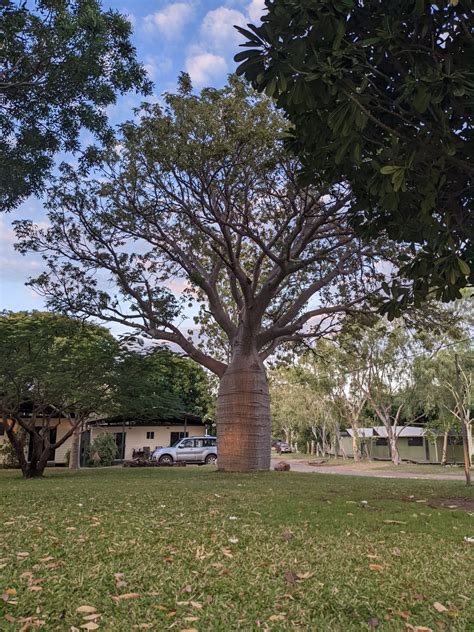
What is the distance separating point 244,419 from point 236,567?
9743 mm

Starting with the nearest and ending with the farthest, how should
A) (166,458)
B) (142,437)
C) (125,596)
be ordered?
(125,596) < (166,458) < (142,437)

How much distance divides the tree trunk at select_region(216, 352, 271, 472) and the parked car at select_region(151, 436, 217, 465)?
51.7 feet

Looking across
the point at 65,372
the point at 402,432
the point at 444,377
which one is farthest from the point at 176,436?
the point at 65,372

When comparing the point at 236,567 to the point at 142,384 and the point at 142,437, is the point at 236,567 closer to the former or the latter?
the point at 142,384

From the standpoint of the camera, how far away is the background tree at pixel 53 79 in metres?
6.45

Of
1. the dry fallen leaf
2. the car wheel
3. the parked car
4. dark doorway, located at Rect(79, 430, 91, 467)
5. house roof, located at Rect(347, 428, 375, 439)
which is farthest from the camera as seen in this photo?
house roof, located at Rect(347, 428, 375, 439)

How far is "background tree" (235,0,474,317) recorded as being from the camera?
157 inches

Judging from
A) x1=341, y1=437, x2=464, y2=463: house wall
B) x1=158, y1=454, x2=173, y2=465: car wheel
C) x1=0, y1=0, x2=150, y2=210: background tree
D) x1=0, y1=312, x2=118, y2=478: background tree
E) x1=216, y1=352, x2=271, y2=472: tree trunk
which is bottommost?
x1=341, y1=437, x2=464, y2=463: house wall

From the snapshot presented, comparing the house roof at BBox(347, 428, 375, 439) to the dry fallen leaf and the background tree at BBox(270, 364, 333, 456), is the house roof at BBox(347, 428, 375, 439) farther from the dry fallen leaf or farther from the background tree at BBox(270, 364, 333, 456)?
the dry fallen leaf

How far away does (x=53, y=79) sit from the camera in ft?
22.4

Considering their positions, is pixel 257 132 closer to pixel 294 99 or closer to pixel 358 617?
pixel 294 99

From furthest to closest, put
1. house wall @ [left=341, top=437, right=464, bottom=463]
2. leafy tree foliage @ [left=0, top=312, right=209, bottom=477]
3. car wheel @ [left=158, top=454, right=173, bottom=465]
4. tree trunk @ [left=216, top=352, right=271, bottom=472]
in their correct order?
1. house wall @ [left=341, top=437, right=464, bottom=463]
2. car wheel @ [left=158, top=454, right=173, bottom=465]
3. leafy tree foliage @ [left=0, top=312, right=209, bottom=477]
4. tree trunk @ [left=216, top=352, right=271, bottom=472]

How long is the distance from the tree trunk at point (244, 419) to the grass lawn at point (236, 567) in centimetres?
680

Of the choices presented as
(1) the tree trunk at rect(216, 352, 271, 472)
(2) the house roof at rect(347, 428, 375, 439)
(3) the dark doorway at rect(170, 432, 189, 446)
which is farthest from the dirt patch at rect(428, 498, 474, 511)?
(2) the house roof at rect(347, 428, 375, 439)
